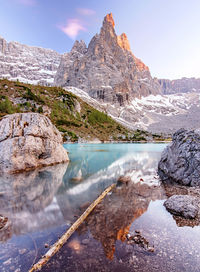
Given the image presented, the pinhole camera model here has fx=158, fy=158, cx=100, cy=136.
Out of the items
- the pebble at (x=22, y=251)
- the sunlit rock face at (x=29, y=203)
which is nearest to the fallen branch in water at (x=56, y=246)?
the pebble at (x=22, y=251)

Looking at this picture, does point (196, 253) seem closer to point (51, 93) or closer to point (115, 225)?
point (115, 225)

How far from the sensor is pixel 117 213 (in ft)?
30.7

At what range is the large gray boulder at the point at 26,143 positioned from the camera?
20.1 meters

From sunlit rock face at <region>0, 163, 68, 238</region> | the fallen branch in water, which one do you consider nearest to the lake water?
sunlit rock face at <region>0, 163, 68, 238</region>

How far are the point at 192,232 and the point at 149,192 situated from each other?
588 centimetres

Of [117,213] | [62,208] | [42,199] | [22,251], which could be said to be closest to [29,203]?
[42,199]

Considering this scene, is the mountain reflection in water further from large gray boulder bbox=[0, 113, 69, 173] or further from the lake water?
large gray boulder bbox=[0, 113, 69, 173]

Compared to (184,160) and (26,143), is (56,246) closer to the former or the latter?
(184,160)

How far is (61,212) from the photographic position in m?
9.51

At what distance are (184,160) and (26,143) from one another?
19382 millimetres

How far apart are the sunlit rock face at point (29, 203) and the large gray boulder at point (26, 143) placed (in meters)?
3.45

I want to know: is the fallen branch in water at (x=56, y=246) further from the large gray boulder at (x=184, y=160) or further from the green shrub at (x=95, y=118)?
the green shrub at (x=95, y=118)

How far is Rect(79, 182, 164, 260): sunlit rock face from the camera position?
711cm

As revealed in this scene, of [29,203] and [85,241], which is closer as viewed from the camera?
[85,241]
